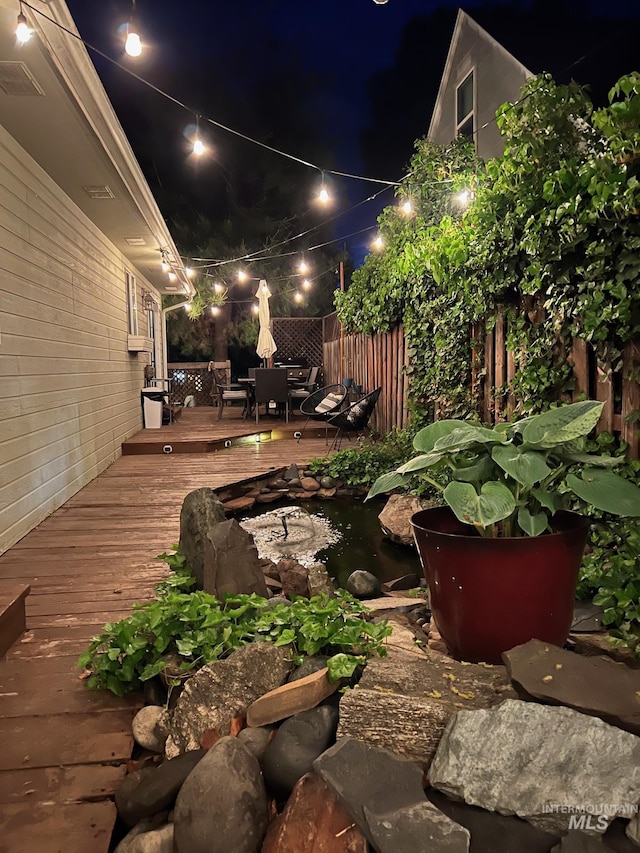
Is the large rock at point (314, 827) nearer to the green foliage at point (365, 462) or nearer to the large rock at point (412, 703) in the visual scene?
the large rock at point (412, 703)

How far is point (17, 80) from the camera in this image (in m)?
2.98

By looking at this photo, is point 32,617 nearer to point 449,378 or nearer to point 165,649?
point 165,649

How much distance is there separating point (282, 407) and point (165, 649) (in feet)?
28.7

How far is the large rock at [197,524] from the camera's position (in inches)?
106

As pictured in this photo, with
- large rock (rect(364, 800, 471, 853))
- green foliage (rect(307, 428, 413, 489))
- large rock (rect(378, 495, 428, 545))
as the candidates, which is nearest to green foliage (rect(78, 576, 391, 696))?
large rock (rect(364, 800, 471, 853))

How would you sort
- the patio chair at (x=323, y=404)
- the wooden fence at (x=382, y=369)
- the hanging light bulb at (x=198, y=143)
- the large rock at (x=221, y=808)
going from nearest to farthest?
1. the large rock at (x=221, y=808)
2. the hanging light bulb at (x=198, y=143)
3. the wooden fence at (x=382, y=369)
4. the patio chair at (x=323, y=404)

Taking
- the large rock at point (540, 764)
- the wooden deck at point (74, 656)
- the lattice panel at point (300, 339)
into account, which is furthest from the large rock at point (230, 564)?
the lattice panel at point (300, 339)

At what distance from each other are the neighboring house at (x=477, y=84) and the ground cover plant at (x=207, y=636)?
7375 mm

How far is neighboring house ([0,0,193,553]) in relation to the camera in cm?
305

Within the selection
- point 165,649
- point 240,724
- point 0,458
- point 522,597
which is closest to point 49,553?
point 0,458

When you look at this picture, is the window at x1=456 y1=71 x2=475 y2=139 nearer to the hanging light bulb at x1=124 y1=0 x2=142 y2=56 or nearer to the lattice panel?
the lattice panel

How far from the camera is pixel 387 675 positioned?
1.42m

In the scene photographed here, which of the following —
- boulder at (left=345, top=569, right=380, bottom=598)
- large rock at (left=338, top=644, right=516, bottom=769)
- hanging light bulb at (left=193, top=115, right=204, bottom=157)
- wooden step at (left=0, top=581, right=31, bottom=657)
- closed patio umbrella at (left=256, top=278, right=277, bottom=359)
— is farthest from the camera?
closed patio umbrella at (left=256, top=278, right=277, bottom=359)

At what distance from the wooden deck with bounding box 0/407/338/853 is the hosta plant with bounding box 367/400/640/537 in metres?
1.07
